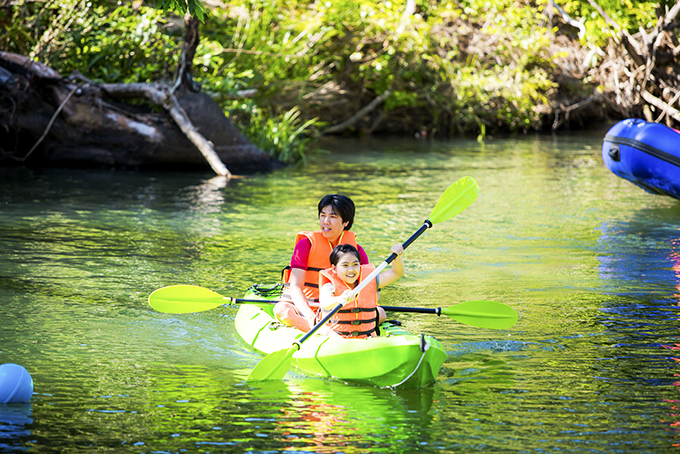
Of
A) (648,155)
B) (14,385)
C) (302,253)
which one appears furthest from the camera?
(648,155)

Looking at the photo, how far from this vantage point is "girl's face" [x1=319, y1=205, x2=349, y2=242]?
459 cm

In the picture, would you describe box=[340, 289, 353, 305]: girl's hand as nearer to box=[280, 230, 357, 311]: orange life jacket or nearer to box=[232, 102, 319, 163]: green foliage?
box=[280, 230, 357, 311]: orange life jacket

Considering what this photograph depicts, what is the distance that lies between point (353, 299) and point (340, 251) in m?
0.27

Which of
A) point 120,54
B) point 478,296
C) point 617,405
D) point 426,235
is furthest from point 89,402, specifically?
point 120,54

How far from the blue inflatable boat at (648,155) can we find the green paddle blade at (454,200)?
4521mm

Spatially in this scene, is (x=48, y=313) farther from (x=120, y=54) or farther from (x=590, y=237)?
(x=120, y=54)

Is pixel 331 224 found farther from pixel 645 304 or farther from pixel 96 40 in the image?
pixel 96 40

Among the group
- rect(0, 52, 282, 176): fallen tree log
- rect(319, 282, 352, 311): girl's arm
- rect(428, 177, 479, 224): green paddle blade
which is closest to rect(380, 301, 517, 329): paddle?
rect(319, 282, 352, 311): girl's arm

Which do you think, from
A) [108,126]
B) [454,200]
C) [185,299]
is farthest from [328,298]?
[108,126]

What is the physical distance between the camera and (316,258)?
15.5 ft

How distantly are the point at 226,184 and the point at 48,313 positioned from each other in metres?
6.74

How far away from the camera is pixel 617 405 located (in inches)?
142

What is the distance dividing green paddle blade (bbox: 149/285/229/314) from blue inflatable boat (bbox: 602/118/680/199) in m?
5.83

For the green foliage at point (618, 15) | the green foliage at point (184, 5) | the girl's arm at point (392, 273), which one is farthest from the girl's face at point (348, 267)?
the green foliage at point (618, 15)
